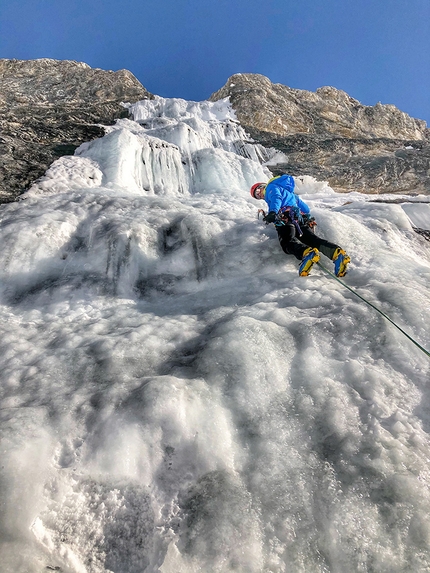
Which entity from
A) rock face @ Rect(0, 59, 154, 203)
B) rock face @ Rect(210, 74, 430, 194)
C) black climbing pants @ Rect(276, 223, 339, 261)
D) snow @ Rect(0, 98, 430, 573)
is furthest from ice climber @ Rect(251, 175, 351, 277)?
rock face @ Rect(210, 74, 430, 194)

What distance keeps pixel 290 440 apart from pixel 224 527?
2.33ft

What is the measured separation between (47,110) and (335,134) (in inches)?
638

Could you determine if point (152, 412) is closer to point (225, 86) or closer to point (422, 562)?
point (422, 562)

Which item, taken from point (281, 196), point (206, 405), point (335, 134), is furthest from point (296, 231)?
point (335, 134)

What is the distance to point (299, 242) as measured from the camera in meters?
4.66

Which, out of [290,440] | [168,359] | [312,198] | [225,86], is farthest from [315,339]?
[225,86]

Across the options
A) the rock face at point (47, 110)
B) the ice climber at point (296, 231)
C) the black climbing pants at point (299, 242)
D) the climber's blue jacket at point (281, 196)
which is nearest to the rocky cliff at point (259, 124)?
the rock face at point (47, 110)

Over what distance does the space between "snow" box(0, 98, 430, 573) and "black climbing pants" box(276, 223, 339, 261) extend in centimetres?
22

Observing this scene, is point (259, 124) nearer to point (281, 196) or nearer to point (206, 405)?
point (281, 196)

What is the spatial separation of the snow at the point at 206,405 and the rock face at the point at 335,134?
33.0 feet

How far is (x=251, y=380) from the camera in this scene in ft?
8.89

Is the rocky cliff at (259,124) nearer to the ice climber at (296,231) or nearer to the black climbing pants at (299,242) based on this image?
the ice climber at (296,231)

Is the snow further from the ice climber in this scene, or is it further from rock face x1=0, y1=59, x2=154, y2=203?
rock face x1=0, y1=59, x2=154, y2=203

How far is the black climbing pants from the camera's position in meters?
4.50
